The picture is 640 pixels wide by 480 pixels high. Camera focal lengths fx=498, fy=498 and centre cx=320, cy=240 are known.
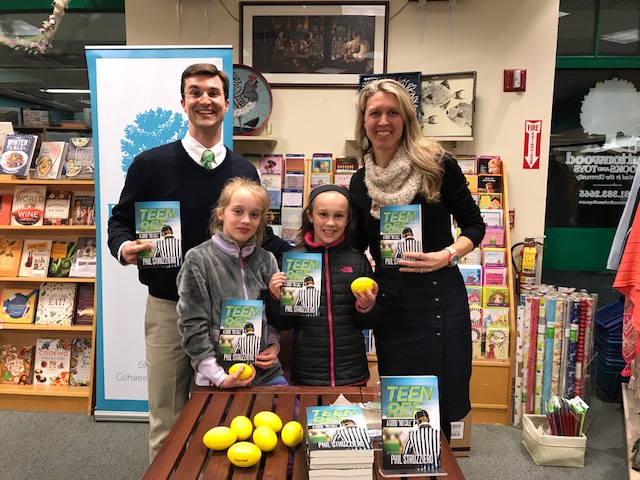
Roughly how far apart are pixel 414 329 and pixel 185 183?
1.03 m

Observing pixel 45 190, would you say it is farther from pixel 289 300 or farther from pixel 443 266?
pixel 443 266

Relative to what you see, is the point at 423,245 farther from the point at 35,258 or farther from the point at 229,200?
the point at 35,258

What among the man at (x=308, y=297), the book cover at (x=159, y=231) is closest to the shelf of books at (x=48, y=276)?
the book cover at (x=159, y=231)

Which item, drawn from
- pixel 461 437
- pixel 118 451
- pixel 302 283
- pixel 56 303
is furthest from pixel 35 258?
pixel 461 437

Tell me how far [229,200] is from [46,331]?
2459 millimetres

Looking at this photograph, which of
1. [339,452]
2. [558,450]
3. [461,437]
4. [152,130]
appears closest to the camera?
[339,452]

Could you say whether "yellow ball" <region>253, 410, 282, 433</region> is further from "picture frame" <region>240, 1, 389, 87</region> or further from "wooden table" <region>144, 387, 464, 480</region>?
"picture frame" <region>240, 1, 389, 87</region>

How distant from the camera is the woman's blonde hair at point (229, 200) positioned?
183 cm

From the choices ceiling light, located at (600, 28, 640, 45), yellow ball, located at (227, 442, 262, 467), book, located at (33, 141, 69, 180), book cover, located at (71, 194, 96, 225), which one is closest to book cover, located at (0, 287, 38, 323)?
book cover, located at (71, 194, 96, 225)

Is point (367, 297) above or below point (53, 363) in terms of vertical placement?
above

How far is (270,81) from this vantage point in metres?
3.75

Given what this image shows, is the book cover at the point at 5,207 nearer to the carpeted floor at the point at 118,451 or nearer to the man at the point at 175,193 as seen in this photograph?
the carpeted floor at the point at 118,451

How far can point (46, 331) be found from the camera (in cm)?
352

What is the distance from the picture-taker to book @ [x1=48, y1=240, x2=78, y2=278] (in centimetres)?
343
